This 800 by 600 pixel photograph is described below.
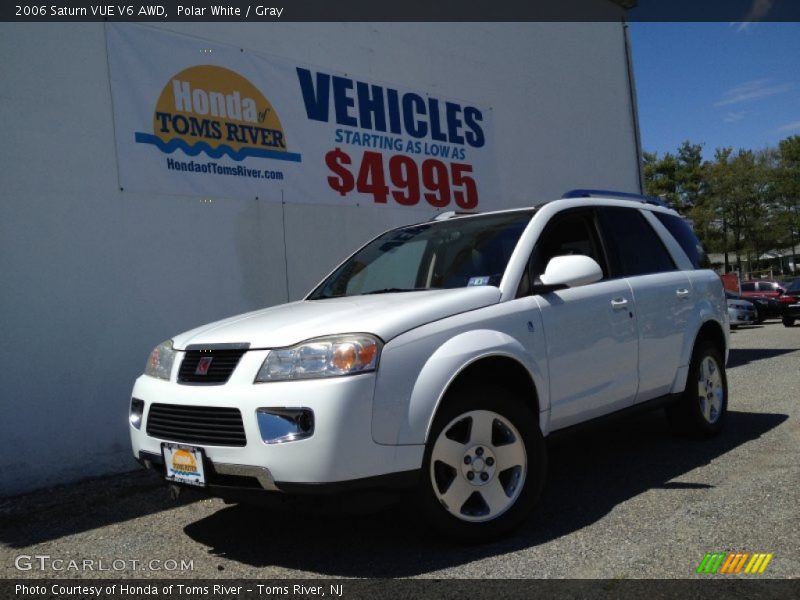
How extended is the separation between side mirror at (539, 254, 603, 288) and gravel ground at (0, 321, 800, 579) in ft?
2.91

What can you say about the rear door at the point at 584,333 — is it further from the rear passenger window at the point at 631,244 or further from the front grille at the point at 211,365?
the front grille at the point at 211,365

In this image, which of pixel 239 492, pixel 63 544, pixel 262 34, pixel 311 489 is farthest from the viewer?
pixel 262 34

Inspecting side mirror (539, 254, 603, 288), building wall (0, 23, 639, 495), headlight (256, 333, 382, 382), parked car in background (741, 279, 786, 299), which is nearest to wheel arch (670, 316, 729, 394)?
side mirror (539, 254, 603, 288)

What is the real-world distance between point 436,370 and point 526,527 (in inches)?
42.8

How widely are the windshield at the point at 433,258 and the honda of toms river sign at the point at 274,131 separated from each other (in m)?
2.31

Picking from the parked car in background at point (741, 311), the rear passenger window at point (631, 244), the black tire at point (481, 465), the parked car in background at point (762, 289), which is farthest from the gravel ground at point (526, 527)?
the parked car in background at point (762, 289)

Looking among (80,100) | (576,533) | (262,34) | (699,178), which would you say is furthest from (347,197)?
(699,178)

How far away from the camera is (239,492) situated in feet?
10.8

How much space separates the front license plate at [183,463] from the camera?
3.36 m

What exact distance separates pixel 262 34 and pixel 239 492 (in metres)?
5.37

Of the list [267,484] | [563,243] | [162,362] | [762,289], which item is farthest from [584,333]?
[762,289]

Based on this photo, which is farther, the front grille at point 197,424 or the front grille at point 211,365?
the front grille at point 211,365

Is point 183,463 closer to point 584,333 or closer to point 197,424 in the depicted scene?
point 197,424

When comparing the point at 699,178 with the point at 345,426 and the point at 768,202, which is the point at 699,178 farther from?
the point at 345,426
